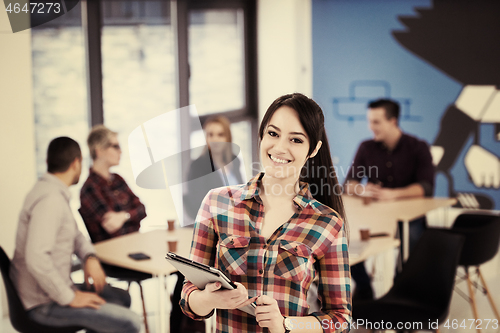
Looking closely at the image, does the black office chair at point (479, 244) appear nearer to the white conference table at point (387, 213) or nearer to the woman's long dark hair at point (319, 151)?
the white conference table at point (387, 213)

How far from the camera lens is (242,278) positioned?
132 cm

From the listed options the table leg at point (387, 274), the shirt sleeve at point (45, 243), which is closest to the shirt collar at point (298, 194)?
the shirt sleeve at point (45, 243)

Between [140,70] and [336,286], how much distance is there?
2.76m

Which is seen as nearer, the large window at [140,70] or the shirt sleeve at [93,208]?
the shirt sleeve at [93,208]

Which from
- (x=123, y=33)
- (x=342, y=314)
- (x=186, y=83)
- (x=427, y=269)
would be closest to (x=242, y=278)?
(x=342, y=314)

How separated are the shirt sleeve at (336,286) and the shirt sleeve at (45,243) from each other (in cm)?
181

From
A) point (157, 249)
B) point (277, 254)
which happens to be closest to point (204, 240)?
point (277, 254)

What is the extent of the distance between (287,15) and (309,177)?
3.73 meters

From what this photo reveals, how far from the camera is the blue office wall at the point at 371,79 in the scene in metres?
4.58

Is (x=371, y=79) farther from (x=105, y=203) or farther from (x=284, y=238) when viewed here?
(x=284, y=238)

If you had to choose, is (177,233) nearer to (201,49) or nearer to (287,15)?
(201,49)

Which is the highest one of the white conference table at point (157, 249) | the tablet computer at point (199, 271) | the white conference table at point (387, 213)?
the tablet computer at point (199, 271)

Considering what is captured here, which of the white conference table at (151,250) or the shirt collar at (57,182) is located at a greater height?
the shirt collar at (57,182)

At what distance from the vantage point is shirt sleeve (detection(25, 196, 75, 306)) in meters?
2.59
